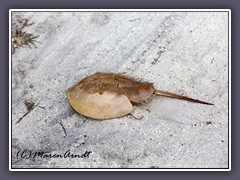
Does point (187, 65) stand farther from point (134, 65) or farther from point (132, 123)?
point (132, 123)

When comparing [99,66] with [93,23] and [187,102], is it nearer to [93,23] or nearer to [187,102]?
[93,23]

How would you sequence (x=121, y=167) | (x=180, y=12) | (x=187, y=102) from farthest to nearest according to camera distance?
(x=180, y=12), (x=187, y=102), (x=121, y=167)

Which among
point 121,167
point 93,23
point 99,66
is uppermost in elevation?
point 93,23

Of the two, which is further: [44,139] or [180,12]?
[180,12]

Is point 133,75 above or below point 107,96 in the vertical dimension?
above

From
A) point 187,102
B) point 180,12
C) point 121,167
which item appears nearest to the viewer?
point 121,167

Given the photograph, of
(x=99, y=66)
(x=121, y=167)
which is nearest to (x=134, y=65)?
(x=99, y=66)

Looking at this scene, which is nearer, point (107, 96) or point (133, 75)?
point (107, 96)

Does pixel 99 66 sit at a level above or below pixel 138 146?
above

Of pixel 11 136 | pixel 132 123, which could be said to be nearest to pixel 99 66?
pixel 132 123
